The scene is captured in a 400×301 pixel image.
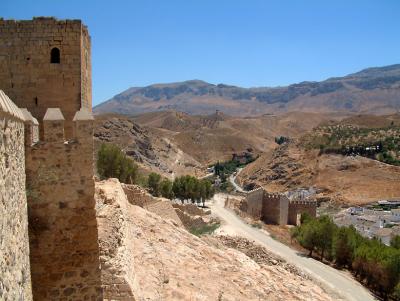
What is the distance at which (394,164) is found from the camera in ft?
217

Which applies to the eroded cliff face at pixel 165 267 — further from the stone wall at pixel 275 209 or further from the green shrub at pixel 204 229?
the stone wall at pixel 275 209

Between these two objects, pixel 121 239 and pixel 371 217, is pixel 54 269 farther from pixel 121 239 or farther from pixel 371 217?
pixel 371 217

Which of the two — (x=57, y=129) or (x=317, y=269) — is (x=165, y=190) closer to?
(x=317, y=269)

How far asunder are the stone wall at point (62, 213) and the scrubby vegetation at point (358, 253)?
744 inches

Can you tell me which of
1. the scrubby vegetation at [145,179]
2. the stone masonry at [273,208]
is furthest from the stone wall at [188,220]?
the stone masonry at [273,208]

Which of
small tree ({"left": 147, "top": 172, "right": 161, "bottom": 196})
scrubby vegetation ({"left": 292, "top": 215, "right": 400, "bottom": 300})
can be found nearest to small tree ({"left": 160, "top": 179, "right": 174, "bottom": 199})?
small tree ({"left": 147, "top": 172, "right": 161, "bottom": 196})

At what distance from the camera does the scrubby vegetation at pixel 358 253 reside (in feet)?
74.3

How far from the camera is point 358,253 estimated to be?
25.7 m

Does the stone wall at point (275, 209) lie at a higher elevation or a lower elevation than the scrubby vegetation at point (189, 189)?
lower

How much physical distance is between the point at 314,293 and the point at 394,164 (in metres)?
56.3

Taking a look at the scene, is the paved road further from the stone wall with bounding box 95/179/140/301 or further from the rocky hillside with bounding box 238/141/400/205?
the rocky hillside with bounding box 238/141/400/205

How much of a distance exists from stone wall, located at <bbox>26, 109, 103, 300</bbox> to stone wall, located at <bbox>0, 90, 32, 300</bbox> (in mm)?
374

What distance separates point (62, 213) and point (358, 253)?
22.7 metres

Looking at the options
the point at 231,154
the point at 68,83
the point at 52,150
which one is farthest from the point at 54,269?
the point at 231,154
